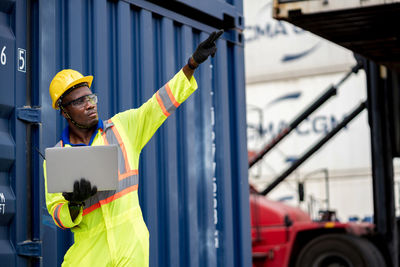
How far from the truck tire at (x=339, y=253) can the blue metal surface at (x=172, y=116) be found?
410cm

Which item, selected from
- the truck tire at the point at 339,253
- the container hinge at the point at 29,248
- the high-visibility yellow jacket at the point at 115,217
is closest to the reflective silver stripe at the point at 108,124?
the high-visibility yellow jacket at the point at 115,217

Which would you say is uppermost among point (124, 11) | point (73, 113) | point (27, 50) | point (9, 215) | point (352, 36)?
point (352, 36)

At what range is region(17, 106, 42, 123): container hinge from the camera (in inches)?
155

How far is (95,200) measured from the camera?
3578mm

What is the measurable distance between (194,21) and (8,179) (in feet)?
6.77

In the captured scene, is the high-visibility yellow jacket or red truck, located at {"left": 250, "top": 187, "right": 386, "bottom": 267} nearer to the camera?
the high-visibility yellow jacket

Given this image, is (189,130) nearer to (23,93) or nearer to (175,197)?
(175,197)

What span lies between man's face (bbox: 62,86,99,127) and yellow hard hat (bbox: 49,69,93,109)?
0.13 feet

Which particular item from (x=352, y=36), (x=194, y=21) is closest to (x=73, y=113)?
(x=194, y=21)

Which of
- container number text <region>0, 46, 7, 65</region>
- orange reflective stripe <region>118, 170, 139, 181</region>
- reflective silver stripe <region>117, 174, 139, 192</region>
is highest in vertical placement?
container number text <region>0, 46, 7, 65</region>

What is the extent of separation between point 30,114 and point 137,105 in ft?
2.99

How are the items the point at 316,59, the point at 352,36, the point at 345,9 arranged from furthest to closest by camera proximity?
the point at 316,59, the point at 352,36, the point at 345,9

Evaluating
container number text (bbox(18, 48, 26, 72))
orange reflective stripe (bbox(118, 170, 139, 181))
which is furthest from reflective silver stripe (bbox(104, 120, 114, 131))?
container number text (bbox(18, 48, 26, 72))

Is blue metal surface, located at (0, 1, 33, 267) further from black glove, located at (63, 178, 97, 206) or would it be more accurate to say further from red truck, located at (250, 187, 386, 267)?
red truck, located at (250, 187, 386, 267)
